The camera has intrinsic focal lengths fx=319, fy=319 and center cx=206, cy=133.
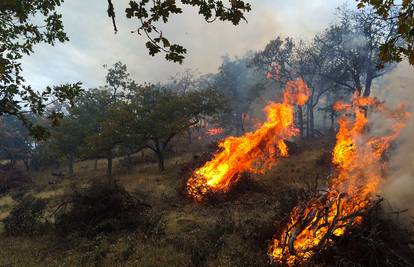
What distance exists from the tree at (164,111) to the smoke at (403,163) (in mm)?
16355

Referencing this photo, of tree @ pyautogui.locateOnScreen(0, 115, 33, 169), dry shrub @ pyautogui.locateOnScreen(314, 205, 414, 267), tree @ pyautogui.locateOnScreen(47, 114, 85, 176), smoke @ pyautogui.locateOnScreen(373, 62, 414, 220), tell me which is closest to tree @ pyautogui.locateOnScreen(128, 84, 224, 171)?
tree @ pyautogui.locateOnScreen(47, 114, 85, 176)

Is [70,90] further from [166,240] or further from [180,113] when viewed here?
[180,113]

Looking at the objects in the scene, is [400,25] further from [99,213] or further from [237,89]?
[237,89]

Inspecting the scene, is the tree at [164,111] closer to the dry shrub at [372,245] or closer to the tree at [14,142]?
the dry shrub at [372,245]

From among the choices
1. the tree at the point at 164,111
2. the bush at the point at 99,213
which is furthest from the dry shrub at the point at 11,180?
the bush at the point at 99,213

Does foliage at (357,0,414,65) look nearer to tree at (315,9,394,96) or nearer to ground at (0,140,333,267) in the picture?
ground at (0,140,333,267)

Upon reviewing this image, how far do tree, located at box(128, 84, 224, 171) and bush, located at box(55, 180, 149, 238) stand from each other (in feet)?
40.4

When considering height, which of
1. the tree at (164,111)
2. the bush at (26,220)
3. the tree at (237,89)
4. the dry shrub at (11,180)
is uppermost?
the tree at (237,89)

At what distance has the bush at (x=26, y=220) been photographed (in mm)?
14552

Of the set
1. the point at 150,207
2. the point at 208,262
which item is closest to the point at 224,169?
the point at 150,207

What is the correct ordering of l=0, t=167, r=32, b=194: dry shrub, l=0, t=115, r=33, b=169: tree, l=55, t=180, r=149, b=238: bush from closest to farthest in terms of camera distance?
l=55, t=180, r=149, b=238: bush
l=0, t=167, r=32, b=194: dry shrub
l=0, t=115, r=33, b=169: tree

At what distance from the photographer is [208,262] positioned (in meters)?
9.04

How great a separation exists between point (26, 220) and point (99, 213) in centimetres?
426

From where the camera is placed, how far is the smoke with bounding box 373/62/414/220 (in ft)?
33.4
